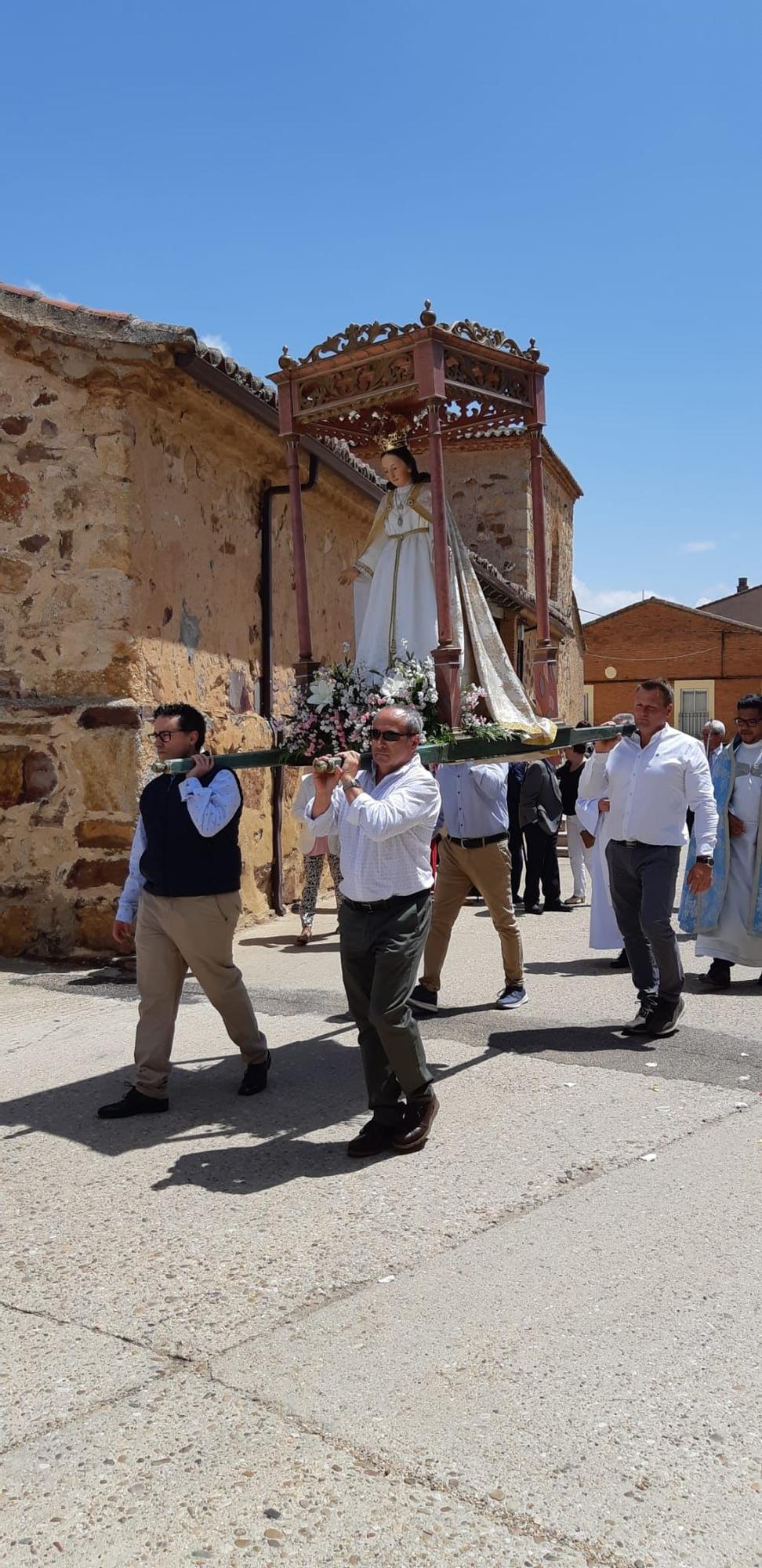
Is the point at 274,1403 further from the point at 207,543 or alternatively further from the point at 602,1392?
the point at 207,543

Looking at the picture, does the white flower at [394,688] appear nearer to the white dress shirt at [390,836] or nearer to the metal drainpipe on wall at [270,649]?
the white dress shirt at [390,836]

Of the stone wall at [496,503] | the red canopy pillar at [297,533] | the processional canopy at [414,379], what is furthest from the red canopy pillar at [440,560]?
the stone wall at [496,503]

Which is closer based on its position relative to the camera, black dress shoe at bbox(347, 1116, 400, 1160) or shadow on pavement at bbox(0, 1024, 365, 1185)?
black dress shoe at bbox(347, 1116, 400, 1160)

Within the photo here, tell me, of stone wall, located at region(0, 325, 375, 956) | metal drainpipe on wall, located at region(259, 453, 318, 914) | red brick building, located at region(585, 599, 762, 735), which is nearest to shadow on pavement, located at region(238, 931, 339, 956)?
metal drainpipe on wall, located at region(259, 453, 318, 914)

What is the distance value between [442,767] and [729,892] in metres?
2.25

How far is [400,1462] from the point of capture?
2.50 meters

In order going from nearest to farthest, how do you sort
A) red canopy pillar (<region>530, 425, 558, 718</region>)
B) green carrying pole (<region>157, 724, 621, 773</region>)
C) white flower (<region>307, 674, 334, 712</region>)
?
green carrying pole (<region>157, 724, 621, 773</region>) → white flower (<region>307, 674, 334, 712</region>) → red canopy pillar (<region>530, 425, 558, 718</region>)

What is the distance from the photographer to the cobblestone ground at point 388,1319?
2340 mm

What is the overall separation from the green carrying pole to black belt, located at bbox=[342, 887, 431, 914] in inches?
24.9

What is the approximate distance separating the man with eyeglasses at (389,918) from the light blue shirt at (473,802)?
65.5 inches

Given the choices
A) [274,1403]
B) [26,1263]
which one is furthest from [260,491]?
[274,1403]

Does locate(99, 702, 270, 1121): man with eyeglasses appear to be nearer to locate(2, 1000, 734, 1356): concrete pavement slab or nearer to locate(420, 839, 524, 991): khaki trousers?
locate(2, 1000, 734, 1356): concrete pavement slab

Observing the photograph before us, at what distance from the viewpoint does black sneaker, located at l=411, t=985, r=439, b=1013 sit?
6598 mm

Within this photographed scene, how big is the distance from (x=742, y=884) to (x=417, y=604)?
10.2 feet
